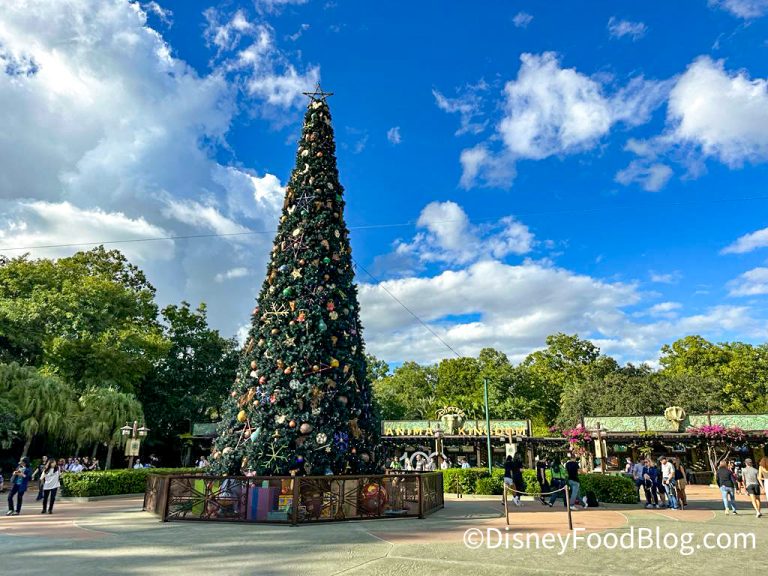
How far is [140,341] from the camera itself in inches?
1135

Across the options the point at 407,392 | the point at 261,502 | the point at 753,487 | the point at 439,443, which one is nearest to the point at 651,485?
the point at 753,487

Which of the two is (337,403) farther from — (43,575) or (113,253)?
(113,253)

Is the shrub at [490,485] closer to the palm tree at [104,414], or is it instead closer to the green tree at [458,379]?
the palm tree at [104,414]

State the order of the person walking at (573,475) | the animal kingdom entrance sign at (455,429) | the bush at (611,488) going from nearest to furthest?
the person walking at (573,475)
the bush at (611,488)
the animal kingdom entrance sign at (455,429)

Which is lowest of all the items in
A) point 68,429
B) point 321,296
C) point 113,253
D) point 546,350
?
point 68,429


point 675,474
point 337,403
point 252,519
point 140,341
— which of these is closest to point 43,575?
point 252,519

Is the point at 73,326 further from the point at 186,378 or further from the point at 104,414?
the point at 186,378

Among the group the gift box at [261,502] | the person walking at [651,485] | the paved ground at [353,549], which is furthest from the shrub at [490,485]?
the gift box at [261,502]

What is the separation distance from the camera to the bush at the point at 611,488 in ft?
49.5

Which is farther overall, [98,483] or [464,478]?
[464,478]

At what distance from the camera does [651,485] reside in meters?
14.2

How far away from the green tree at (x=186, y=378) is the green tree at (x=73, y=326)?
284cm

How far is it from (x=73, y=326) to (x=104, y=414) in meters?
5.40

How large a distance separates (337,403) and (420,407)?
4236 centimetres
